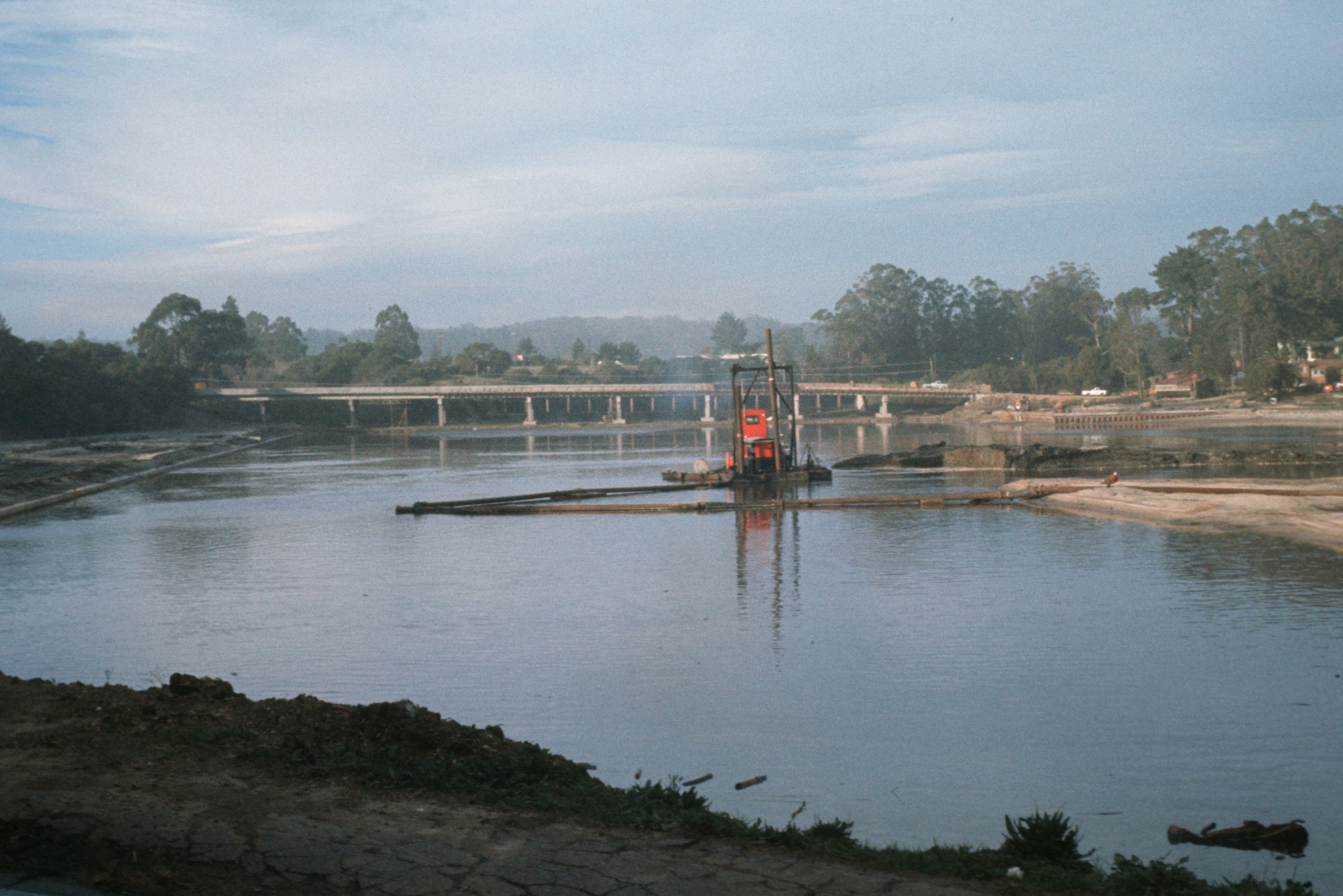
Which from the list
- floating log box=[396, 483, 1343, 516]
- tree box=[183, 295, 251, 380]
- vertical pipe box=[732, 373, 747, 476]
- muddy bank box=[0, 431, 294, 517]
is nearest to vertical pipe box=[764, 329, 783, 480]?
vertical pipe box=[732, 373, 747, 476]

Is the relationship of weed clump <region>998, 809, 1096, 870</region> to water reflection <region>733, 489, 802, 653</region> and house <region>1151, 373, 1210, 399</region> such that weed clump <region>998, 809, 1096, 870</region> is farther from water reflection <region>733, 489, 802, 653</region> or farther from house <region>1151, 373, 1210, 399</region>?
house <region>1151, 373, 1210, 399</region>

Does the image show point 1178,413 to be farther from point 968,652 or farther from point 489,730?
→ point 489,730

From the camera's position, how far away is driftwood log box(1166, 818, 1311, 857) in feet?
31.1

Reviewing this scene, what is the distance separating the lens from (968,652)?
56.6 ft

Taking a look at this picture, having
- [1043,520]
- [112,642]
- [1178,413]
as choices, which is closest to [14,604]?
[112,642]

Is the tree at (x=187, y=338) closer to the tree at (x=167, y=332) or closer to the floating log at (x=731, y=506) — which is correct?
the tree at (x=167, y=332)

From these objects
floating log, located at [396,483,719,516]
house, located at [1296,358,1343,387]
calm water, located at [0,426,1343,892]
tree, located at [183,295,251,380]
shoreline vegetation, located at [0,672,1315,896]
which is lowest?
calm water, located at [0,426,1343,892]

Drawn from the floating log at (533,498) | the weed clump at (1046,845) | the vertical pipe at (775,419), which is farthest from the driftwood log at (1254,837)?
the vertical pipe at (775,419)

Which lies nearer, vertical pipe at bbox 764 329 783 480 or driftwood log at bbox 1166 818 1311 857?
driftwood log at bbox 1166 818 1311 857

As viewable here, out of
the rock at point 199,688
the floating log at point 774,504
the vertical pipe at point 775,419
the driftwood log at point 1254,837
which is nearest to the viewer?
the driftwood log at point 1254,837

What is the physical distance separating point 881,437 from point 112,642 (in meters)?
95.0

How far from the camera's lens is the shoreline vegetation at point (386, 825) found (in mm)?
7344

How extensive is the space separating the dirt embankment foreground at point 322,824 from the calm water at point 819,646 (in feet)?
8.08

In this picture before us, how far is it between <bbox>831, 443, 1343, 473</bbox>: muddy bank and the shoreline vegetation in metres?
47.4
